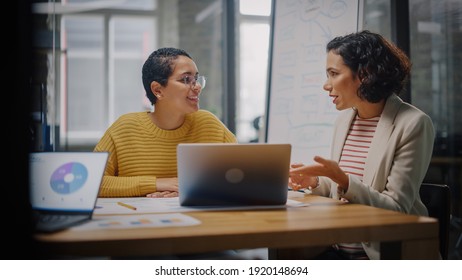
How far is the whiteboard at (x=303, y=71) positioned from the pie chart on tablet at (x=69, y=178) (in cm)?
168

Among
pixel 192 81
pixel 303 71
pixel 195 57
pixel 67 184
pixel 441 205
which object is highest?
pixel 195 57

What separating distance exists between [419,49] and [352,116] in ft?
3.54

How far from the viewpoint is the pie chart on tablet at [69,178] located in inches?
43.8

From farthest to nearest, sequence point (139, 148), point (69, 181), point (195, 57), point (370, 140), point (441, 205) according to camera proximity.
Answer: point (195, 57) < point (139, 148) < point (370, 140) < point (441, 205) < point (69, 181)

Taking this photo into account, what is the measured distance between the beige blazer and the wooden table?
0.71 ft

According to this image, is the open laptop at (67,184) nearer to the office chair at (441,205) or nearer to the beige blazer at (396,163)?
the beige blazer at (396,163)

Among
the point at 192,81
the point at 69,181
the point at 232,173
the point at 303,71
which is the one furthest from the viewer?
the point at 303,71

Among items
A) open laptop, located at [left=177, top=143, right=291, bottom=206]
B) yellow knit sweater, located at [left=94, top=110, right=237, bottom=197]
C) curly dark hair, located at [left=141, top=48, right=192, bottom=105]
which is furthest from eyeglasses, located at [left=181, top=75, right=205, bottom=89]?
open laptop, located at [left=177, top=143, right=291, bottom=206]

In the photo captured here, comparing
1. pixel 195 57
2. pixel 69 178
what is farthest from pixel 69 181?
pixel 195 57

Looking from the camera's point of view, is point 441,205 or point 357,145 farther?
point 357,145

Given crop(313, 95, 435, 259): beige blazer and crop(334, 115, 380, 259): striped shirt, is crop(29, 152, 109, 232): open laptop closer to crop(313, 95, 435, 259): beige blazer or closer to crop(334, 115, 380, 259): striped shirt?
crop(313, 95, 435, 259): beige blazer

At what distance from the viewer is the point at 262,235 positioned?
954mm

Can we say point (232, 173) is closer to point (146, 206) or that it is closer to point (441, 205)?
point (146, 206)

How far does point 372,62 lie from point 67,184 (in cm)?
113
